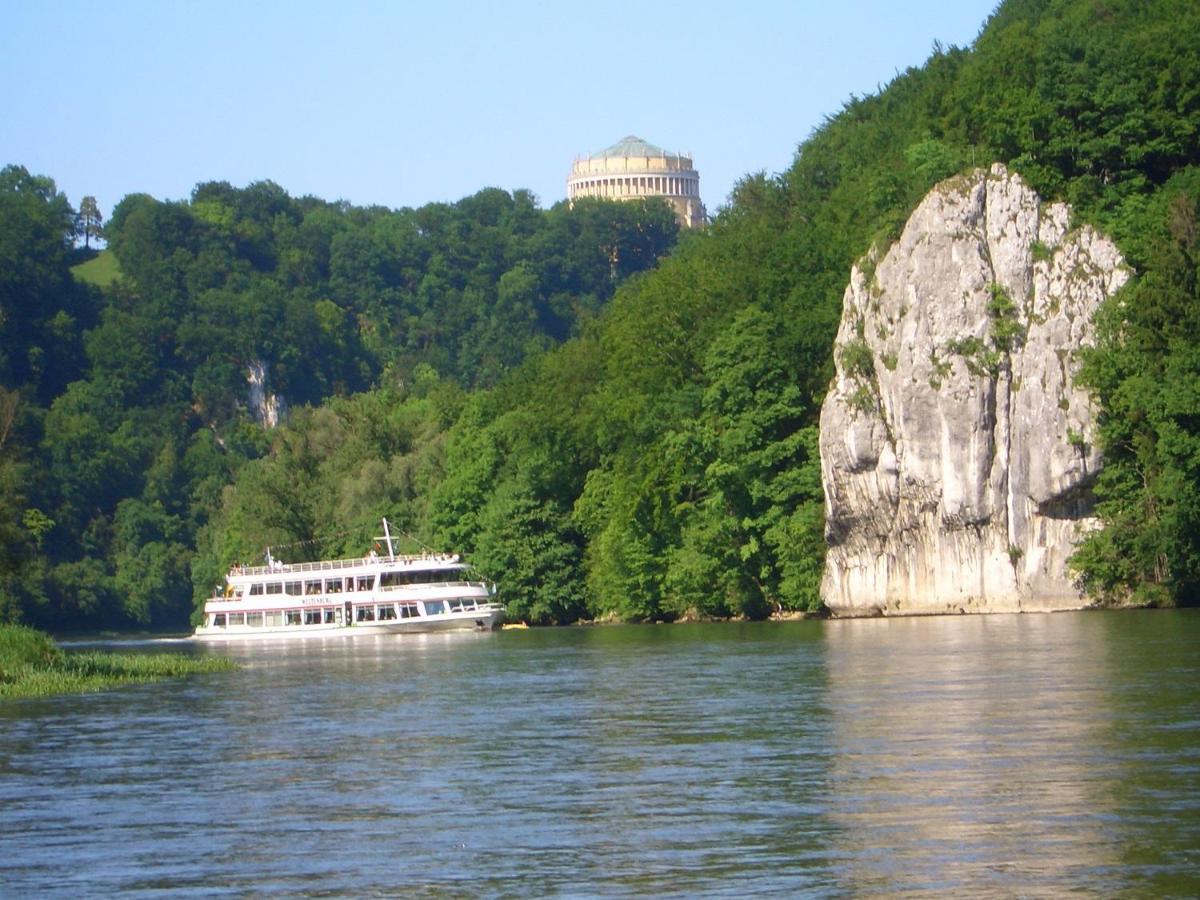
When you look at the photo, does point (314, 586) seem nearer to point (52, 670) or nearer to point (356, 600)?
point (356, 600)

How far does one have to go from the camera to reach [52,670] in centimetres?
5422

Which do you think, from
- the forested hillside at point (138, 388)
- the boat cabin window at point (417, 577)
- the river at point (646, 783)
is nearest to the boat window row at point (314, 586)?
the boat cabin window at point (417, 577)

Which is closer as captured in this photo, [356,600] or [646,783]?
[646,783]

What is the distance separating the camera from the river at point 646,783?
922 inches

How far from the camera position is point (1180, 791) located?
26.5 m

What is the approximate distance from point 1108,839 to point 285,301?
179793mm

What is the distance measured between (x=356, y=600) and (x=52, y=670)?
42.9 m

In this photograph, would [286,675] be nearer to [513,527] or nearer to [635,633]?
[635,633]

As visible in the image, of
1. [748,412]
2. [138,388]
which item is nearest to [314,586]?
[748,412]

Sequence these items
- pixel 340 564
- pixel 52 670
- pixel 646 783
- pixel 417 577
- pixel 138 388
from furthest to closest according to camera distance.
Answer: pixel 138 388
pixel 340 564
pixel 417 577
pixel 52 670
pixel 646 783

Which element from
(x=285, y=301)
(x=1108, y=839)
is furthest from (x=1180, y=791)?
(x=285, y=301)

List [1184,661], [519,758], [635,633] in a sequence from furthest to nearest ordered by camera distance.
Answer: [635,633]
[1184,661]
[519,758]

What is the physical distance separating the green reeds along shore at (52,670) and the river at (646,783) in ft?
7.16

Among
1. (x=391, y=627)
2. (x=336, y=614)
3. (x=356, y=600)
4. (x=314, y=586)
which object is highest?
(x=314, y=586)
